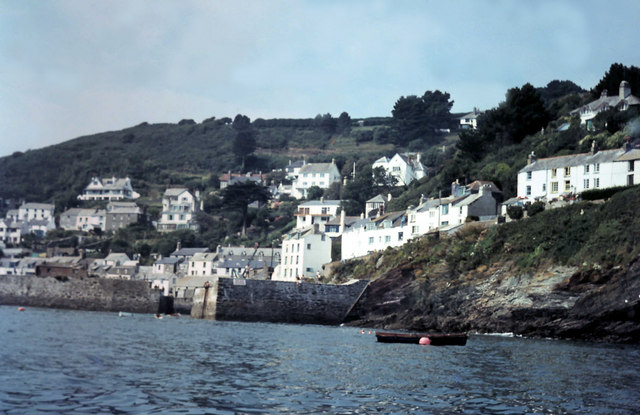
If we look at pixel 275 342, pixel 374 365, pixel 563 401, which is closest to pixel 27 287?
pixel 275 342

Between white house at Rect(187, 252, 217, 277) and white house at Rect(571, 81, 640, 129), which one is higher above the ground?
white house at Rect(571, 81, 640, 129)

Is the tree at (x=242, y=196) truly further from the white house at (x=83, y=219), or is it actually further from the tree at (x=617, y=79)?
the tree at (x=617, y=79)

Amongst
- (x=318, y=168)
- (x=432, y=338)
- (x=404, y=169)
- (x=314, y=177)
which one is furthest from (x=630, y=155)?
(x=318, y=168)

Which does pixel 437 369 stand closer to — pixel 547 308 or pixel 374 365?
pixel 374 365

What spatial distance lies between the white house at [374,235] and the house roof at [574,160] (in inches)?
573

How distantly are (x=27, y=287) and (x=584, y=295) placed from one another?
66457 mm

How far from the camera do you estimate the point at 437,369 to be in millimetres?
36594

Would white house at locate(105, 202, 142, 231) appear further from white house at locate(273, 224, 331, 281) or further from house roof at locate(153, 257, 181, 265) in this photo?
white house at locate(273, 224, 331, 281)

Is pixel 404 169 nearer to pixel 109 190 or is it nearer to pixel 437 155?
pixel 437 155

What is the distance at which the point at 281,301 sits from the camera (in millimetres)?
75938

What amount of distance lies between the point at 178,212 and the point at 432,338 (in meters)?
113

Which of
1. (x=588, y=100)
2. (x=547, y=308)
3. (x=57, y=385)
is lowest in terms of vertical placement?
(x=57, y=385)

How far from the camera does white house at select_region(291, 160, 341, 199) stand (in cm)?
16675

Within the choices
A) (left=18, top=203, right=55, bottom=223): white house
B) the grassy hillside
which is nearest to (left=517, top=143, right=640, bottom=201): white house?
the grassy hillside
